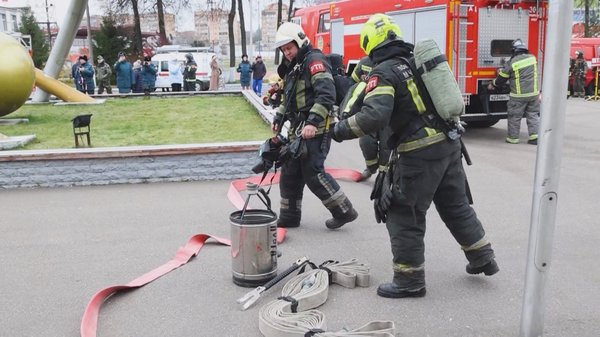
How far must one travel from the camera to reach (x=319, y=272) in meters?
4.38

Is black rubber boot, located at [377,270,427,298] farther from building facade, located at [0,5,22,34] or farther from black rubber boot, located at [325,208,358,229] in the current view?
building facade, located at [0,5,22,34]

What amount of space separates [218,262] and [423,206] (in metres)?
1.83

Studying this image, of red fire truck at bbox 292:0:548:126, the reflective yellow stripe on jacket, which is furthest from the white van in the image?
the reflective yellow stripe on jacket

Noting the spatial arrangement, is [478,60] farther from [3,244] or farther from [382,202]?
[3,244]

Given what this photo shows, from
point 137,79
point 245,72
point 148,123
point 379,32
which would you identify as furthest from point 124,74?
point 379,32

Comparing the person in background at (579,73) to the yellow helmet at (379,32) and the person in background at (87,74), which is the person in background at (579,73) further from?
the yellow helmet at (379,32)

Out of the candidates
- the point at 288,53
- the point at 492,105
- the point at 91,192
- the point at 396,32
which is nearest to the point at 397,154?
the point at 396,32

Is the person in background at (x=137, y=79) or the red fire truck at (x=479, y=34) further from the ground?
the red fire truck at (x=479, y=34)

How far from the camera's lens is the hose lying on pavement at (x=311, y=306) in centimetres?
349

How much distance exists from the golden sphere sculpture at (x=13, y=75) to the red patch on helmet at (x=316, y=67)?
6304mm

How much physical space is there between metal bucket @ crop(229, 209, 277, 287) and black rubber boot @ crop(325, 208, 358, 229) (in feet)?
4.51

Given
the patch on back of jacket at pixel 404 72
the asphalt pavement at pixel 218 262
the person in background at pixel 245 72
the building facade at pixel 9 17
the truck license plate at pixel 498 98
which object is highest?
the building facade at pixel 9 17

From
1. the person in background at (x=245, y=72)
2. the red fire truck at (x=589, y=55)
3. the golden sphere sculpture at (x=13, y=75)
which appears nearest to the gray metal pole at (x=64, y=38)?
the golden sphere sculpture at (x=13, y=75)

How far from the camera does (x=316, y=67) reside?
5441mm
